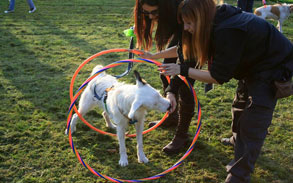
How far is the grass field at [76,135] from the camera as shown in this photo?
3.76 meters

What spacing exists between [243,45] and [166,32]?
3.60ft

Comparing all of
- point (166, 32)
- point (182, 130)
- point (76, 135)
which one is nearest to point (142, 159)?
point (182, 130)

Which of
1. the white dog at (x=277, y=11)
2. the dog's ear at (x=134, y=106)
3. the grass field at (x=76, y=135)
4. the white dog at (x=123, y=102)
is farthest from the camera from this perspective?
the white dog at (x=277, y=11)

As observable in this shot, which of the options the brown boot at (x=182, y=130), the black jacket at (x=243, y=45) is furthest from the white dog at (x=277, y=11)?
the black jacket at (x=243, y=45)

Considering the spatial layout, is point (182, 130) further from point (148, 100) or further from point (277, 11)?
point (277, 11)

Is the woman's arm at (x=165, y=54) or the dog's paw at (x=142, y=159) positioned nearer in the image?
the woman's arm at (x=165, y=54)

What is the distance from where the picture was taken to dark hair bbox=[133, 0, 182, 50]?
325cm

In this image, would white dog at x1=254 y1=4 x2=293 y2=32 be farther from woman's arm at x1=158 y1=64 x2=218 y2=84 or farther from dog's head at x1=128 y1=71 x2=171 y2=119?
woman's arm at x1=158 y1=64 x2=218 y2=84

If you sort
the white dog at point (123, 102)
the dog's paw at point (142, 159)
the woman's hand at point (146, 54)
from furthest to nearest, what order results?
the dog's paw at point (142, 159), the woman's hand at point (146, 54), the white dog at point (123, 102)

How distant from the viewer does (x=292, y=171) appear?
3.81m

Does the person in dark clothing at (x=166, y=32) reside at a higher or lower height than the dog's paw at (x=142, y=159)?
higher

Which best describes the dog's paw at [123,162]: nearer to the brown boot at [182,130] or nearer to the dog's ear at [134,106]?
the brown boot at [182,130]

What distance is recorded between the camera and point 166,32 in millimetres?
3482

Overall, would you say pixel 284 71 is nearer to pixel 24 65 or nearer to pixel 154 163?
pixel 154 163
